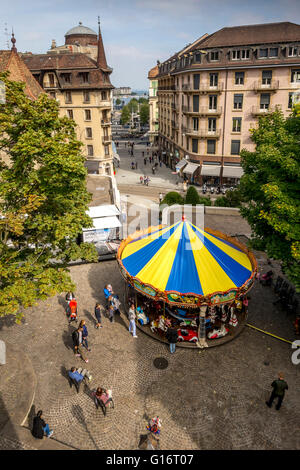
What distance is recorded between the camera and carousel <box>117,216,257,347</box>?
1380 cm

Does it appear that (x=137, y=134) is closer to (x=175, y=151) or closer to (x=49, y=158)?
(x=175, y=151)

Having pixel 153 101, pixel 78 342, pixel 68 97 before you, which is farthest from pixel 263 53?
pixel 153 101

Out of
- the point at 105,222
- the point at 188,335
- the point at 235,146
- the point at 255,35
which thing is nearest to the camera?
the point at 188,335

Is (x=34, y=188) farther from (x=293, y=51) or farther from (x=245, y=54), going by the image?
(x=293, y=51)

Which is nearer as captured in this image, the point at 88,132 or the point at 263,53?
the point at 263,53

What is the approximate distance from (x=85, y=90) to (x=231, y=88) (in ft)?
63.2

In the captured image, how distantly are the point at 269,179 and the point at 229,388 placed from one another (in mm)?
8927

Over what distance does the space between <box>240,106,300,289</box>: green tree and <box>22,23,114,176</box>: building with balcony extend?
31740mm

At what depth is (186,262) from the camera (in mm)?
14984

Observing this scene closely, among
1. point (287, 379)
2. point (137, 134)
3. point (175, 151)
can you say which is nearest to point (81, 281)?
point (287, 379)

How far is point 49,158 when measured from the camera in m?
11.0

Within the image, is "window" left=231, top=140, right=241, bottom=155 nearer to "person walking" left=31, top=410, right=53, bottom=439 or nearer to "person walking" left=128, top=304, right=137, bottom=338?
"person walking" left=128, top=304, right=137, bottom=338
